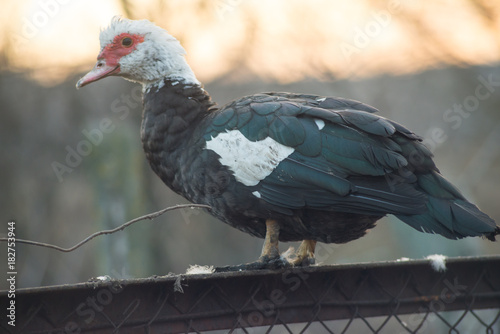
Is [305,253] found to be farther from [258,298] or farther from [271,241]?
[258,298]

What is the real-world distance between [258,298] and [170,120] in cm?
138

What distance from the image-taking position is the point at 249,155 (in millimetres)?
2561

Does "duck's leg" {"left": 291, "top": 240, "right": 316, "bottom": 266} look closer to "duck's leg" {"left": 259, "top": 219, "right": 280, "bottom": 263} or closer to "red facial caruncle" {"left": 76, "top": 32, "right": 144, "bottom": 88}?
"duck's leg" {"left": 259, "top": 219, "right": 280, "bottom": 263}

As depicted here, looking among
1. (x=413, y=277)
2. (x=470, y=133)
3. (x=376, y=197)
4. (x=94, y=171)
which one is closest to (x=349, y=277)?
(x=413, y=277)

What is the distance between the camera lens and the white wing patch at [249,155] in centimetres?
252

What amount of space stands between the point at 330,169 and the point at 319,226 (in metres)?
0.34

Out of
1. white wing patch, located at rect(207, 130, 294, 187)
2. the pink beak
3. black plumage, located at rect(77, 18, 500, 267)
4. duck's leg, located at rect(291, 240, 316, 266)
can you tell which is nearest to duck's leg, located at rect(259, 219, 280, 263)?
black plumage, located at rect(77, 18, 500, 267)

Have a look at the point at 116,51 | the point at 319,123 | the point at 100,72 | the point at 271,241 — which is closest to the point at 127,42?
the point at 116,51

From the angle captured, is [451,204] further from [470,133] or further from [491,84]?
[470,133]

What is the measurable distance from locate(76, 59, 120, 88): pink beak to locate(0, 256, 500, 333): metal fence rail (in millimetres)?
1776

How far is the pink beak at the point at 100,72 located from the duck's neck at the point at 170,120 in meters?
0.25

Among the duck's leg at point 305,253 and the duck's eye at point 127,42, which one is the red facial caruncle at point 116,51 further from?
the duck's leg at point 305,253

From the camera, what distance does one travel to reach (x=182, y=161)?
2844 millimetres

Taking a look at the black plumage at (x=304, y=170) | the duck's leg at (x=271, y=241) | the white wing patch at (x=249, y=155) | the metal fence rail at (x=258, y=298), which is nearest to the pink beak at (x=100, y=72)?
the black plumage at (x=304, y=170)
